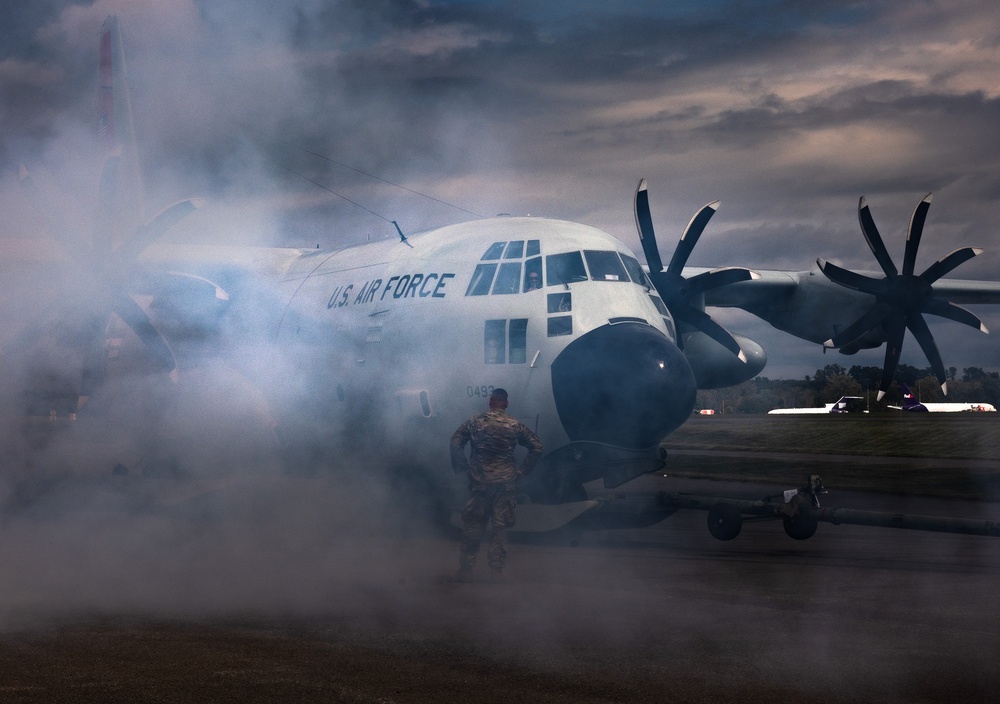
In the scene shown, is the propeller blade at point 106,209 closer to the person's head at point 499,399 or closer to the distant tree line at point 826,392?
the person's head at point 499,399

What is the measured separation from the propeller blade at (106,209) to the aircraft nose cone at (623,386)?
22.0 feet

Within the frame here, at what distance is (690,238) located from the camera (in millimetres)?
17391

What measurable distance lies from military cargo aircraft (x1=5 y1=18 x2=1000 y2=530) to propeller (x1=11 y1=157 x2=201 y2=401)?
0.03 m

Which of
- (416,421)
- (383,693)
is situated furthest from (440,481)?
(383,693)

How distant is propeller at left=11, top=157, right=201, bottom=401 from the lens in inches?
575

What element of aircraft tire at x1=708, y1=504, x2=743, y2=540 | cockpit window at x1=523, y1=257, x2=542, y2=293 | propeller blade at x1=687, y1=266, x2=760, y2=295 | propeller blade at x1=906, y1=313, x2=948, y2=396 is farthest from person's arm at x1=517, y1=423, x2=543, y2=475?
propeller blade at x1=906, y1=313, x2=948, y2=396

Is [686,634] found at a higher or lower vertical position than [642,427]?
lower

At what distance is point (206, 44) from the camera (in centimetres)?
1159

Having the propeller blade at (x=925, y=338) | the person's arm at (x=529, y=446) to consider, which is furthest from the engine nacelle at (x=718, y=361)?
the person's arm at (x=529, y=446)

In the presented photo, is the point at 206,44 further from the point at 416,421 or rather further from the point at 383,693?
the point at 383,693

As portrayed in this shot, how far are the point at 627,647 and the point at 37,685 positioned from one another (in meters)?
3.89

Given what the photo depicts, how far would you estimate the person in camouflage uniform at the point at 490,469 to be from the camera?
1089cm

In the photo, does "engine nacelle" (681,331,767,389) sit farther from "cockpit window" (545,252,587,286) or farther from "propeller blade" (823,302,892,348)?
"cockpit window" (545,252,587,286)

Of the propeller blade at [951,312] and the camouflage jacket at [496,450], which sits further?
the propeller blade at [951,312]
